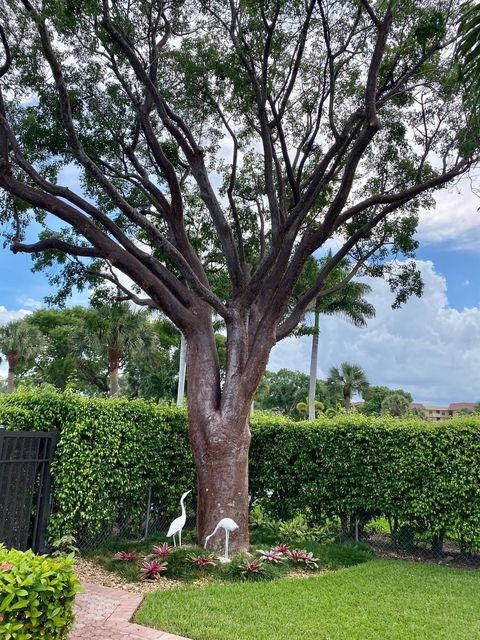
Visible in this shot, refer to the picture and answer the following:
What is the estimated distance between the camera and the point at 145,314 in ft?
82.4

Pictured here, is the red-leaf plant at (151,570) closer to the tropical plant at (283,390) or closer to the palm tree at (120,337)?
the palm tree at (120,337)

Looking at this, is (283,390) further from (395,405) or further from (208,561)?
(208,561)

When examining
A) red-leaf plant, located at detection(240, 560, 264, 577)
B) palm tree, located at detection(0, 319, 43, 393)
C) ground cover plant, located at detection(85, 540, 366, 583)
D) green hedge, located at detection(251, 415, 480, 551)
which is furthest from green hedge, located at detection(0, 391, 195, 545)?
palm tree, located at detection(0, 319, 43, 393)

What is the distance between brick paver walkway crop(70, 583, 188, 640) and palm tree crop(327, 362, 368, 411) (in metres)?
30.6

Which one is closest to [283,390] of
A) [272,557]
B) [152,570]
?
[272,557]

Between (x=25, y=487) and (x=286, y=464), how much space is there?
461 cm

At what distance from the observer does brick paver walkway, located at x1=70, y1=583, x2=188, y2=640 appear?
4406 millimetres

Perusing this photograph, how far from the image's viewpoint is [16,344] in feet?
93.0

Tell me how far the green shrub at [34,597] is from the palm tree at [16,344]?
88.8 feet

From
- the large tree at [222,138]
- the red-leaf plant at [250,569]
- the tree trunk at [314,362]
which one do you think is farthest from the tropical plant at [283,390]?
the red-leaf plant at [250,569]

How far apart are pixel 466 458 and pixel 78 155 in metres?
7.33

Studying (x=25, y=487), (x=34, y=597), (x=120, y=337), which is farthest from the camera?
(x=120, y=337)

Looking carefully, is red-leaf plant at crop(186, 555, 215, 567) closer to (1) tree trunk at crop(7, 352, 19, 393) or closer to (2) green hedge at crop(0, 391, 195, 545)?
(2) green hedge at crop(0, 391, 195, 545)

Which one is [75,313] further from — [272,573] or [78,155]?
[272,573]
